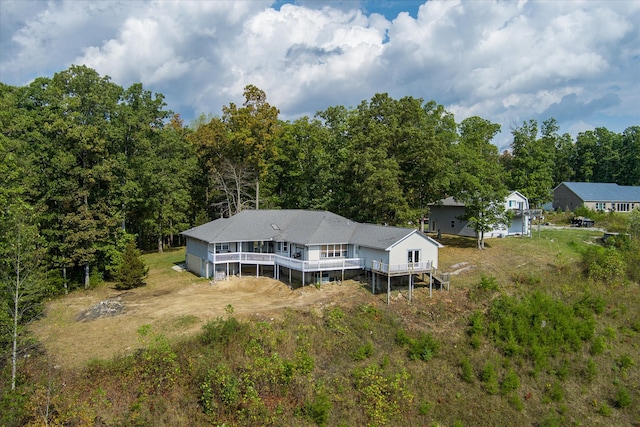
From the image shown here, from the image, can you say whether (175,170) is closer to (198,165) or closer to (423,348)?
(198,165)

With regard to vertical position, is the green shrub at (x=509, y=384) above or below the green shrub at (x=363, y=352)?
below

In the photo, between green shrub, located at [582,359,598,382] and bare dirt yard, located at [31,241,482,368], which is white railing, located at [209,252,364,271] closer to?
bare dirt yard, located at [31,241,482,368]

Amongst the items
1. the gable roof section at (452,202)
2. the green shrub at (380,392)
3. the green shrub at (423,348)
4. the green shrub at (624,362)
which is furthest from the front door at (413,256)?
the gable roof section at (452,202)

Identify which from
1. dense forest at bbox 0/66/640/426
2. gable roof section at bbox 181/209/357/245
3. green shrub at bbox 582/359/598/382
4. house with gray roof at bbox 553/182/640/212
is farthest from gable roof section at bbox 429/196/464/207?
house with gray roof at bbox 553/182/640/212

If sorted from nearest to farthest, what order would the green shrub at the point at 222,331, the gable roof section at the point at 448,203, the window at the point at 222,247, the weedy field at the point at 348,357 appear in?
1. the weedy field at the point at 348,357
2. the green shrub at the point at 222,331
3. the window at the point at 222,247
4. the gable roof section at the point at 448,203

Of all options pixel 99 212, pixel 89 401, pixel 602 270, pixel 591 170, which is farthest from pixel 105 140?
pixel 591 170

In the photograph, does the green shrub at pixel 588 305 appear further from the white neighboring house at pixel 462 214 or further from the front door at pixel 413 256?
the white neighboring house at pixel 462 214
